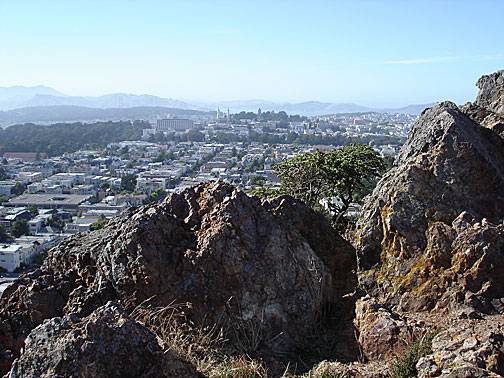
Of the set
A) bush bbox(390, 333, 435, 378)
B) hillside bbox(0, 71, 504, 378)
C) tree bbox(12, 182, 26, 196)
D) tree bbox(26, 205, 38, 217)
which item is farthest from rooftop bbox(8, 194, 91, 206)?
bush bbox(390, 333, 435, 378)

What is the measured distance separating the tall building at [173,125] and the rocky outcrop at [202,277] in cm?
13646

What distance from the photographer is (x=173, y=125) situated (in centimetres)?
14675

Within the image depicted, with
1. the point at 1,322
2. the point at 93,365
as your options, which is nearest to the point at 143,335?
the point at 93,365

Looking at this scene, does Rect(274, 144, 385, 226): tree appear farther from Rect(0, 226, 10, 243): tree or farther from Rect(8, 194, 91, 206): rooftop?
Rect(8, 194, 91, 206): rooftop

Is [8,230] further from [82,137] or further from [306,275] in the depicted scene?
[82,137]

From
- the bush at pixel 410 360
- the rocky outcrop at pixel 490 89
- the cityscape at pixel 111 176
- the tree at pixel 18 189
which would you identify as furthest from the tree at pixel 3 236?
the bush at pixel 410 360

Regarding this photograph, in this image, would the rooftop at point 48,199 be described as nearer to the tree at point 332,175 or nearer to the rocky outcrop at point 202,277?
the tree at point 332,175

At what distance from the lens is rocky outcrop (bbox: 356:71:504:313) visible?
15.1 ft

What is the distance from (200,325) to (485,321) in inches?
77.1

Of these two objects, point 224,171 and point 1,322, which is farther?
point 224,171

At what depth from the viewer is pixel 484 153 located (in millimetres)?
5855

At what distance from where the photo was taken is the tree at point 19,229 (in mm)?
39062

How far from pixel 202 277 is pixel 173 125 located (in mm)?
144243

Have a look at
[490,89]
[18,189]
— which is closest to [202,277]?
[490,89]
